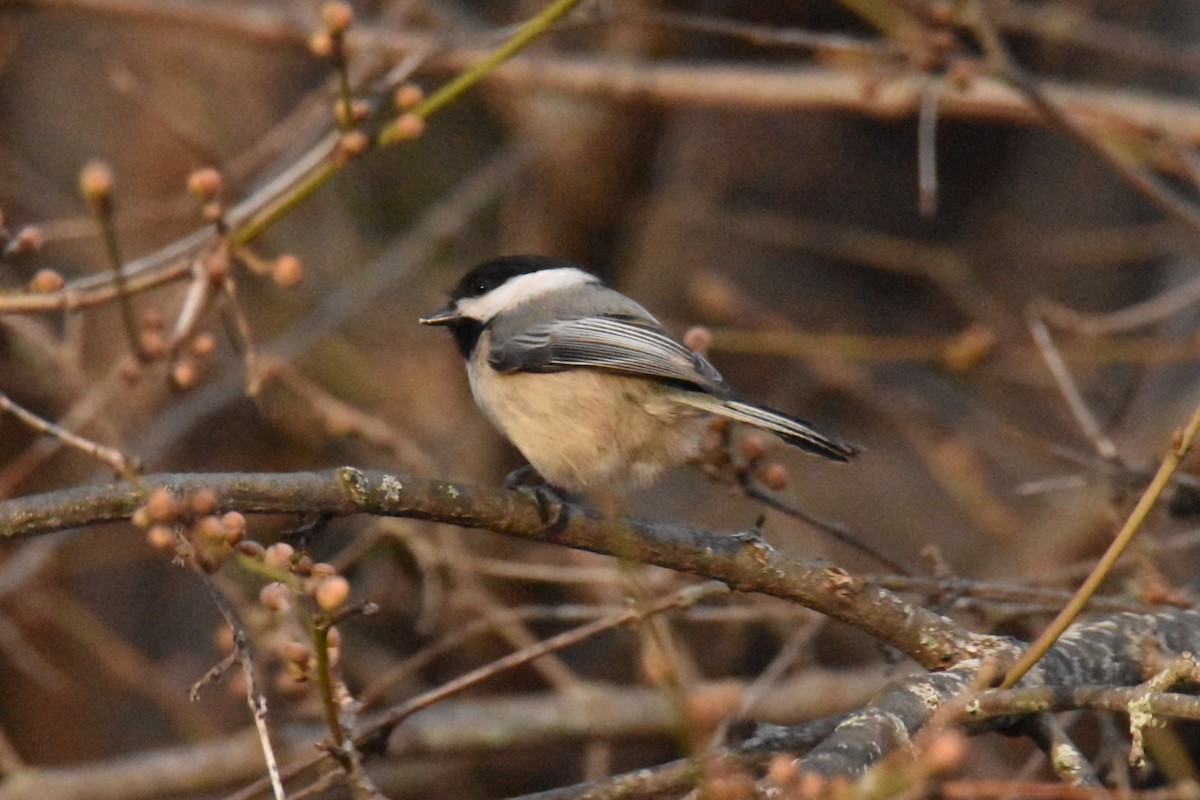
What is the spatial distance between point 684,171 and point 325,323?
2.04 metres

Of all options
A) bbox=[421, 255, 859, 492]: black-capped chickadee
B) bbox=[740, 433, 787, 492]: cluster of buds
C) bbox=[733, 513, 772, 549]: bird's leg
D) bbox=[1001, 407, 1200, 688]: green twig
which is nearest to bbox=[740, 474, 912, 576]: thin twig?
bbox=[740, 433, 787, 492]: cluster of buds

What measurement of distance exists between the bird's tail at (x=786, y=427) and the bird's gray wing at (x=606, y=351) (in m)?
0.05

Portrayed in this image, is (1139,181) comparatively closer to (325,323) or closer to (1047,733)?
(1047,733)

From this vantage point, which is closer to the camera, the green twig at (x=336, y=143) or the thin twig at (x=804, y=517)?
the green twig at (x=336, y=143)

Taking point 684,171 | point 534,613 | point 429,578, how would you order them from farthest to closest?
point 684,171, point 429,578, point 534,613

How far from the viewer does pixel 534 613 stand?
283cm

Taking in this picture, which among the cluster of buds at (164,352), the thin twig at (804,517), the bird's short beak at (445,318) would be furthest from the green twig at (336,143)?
Result: the thin twig at (804,517)

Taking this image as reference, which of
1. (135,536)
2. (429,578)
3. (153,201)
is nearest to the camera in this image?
(429,578)

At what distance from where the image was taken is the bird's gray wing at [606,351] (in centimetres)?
257

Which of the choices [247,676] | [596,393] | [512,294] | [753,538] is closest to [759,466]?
[596,393]

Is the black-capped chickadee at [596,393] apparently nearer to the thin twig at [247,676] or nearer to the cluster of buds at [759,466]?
the cluster of buds at [759,466]

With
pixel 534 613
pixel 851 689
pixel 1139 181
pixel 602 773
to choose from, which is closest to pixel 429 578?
pixel 534 613

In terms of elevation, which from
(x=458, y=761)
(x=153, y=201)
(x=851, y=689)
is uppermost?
(x=153, y=201)

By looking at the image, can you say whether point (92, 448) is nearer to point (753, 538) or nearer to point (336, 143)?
point (336, 143)
